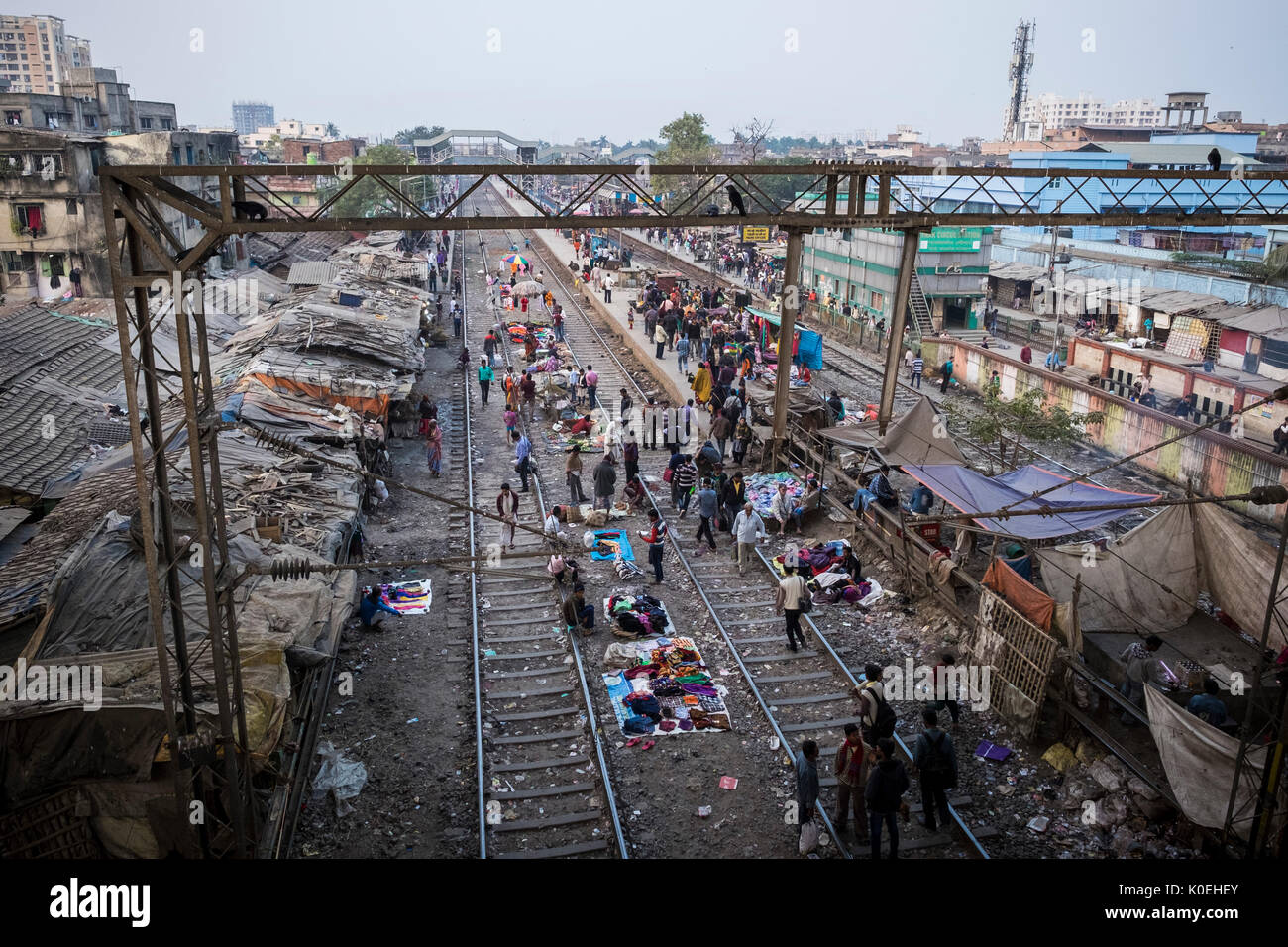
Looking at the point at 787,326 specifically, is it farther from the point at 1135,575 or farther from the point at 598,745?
the point at 598,745

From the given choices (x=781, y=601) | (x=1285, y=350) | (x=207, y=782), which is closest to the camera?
(x=207, y=782)

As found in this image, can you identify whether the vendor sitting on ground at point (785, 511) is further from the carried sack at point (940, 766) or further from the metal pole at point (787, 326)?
the carried sack at point (940, 766)

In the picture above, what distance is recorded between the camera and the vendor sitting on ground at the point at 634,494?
746 inches

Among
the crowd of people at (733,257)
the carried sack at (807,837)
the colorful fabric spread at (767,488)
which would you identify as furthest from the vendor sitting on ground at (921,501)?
the crowd of people at (733,257)

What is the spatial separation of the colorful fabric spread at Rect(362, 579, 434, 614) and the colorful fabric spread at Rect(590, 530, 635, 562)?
2.82 m

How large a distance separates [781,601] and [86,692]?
8.30m

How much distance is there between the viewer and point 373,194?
62.8 m

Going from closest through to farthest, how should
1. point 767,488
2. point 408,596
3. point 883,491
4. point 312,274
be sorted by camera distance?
point 408,596 → point 883,491 → point 767,488 → point 312,274

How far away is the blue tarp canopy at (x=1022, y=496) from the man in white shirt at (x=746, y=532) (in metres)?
2.73

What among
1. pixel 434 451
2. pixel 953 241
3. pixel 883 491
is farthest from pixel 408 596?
pixel 953 241

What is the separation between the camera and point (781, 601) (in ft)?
43.7

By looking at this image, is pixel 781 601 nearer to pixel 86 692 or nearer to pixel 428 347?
pixel 86 692

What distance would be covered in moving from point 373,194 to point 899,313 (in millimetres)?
52435
